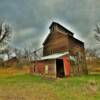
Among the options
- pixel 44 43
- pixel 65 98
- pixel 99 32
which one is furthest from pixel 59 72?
pixel 65 98

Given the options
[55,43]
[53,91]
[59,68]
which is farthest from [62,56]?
[53,91]

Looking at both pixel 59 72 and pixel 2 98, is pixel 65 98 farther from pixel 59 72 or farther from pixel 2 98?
pixel 59 72

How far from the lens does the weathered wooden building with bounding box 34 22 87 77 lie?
38.5m

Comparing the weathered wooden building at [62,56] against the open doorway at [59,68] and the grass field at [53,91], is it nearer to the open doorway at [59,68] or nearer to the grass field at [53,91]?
the open doorway at [59,68]

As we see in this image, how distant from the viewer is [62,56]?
37938 millimetres

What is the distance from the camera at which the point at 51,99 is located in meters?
16.2

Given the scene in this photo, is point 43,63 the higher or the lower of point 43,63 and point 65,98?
the higher

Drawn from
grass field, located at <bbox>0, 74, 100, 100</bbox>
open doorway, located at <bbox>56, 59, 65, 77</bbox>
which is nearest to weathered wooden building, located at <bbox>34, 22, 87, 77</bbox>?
open doorway, located at <bbox>56, 59, 65, 77</bbox>

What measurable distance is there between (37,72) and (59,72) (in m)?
6.92

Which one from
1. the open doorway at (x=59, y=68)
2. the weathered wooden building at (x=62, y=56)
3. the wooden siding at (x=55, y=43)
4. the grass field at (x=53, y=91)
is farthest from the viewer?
the open doorway at (x=59, y=68)

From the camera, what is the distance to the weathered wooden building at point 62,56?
38.5 meters

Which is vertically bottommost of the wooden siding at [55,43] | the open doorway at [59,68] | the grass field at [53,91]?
the grass field at [53,91]

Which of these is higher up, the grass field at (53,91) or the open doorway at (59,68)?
the open doorway at (59,68)

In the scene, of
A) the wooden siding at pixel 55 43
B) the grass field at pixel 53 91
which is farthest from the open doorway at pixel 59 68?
the grass field at pixel 53 91
